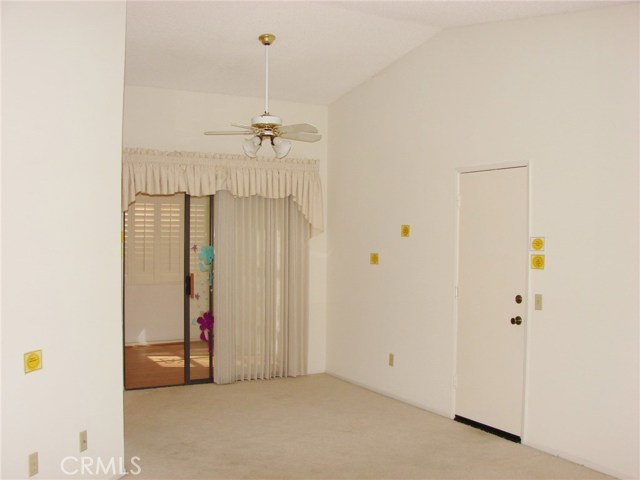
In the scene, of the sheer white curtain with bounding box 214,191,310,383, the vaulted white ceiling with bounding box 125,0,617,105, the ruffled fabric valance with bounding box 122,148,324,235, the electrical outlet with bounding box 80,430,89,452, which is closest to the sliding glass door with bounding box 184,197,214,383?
the sheer white curtain with bounding box 214,191,310,383

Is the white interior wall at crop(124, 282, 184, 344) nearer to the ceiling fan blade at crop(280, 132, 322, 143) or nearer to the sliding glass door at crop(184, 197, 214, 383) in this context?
the sliding glass door at crop(184, 197, 214, 383)

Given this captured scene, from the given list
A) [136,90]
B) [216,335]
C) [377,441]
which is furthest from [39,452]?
[136,90]

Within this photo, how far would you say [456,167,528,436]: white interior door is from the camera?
4109mm

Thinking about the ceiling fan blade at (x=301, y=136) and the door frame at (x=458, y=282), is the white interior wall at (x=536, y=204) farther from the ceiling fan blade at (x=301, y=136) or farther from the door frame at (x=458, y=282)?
the ceiling fan blade at (x=301, y=136)

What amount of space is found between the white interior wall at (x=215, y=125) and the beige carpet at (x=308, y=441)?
3.93 feet

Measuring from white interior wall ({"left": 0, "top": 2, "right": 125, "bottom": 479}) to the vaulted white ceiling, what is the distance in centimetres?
91

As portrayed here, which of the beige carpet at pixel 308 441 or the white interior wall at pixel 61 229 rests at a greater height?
the white interior wall at pixel 61 229

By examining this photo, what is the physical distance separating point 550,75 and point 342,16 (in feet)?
5.29

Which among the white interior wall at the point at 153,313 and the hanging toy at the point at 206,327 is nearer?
the hanging toy at the point at 206,327

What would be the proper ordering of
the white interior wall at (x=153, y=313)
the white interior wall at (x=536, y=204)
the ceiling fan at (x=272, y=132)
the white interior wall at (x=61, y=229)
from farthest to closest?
the white interior wall at (x=153, y=313) → the ceiling fan at (x=272, y=132) → the white interior wall at (x=536, y=204) → the white interior wall at (x=61, y=229)

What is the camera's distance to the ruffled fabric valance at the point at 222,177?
5.36 metres

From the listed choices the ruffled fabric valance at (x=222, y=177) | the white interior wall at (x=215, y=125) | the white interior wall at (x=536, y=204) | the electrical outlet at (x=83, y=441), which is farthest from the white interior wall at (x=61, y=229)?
the white interior wall at (x=536, y=204)

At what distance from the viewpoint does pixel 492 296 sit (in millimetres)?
4328

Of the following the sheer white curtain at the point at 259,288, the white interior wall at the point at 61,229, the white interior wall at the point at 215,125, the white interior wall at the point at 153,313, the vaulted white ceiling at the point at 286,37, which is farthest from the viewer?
the white interior wall at the point at 153,313
